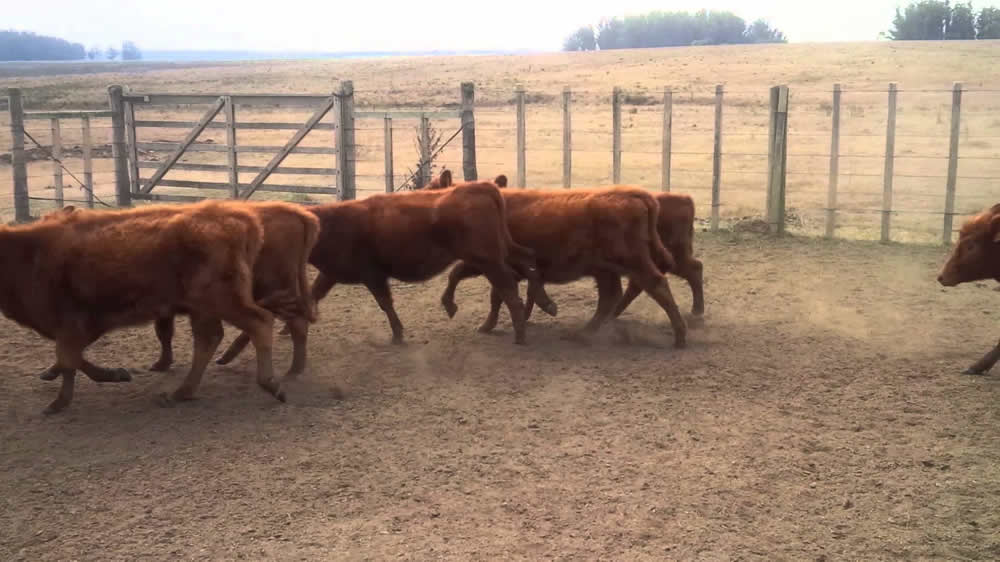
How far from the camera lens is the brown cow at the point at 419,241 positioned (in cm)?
819

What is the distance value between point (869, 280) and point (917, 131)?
14606 millimetres

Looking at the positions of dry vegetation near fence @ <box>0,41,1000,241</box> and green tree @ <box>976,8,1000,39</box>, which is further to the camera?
green tree @ <box>976,8,1000,39</box>

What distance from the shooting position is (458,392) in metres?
6.92

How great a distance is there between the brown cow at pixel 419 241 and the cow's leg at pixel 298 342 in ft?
3.69

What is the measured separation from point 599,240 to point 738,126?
62.4 ft

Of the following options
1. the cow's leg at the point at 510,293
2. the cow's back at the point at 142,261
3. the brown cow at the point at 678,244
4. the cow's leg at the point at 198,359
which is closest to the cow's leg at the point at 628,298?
the brown cow at the point at 678,244

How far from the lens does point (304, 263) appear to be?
23.8 ft

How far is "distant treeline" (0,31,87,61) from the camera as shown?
158 m

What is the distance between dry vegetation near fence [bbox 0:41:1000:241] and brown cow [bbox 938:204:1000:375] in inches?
216

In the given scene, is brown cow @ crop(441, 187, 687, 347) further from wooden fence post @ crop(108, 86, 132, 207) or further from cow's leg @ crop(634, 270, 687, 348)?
wooden fence post @ crop(108, 86, 132, 207)

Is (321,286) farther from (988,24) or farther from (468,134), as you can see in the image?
(988,24)

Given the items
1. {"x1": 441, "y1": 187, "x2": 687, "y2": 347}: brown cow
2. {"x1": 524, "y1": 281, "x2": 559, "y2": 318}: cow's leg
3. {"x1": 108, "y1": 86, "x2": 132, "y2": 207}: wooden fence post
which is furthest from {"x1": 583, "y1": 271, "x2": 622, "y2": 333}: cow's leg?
{"x1": 108, "y1": 86, "x2": 132, "y2": 207}: wooden fence post

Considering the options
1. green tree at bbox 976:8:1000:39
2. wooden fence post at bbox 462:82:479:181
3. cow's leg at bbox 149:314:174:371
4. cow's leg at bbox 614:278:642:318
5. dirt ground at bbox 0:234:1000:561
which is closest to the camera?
dirt ground at bbox 0:234:1000:561

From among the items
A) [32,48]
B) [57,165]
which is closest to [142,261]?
[57,165]
